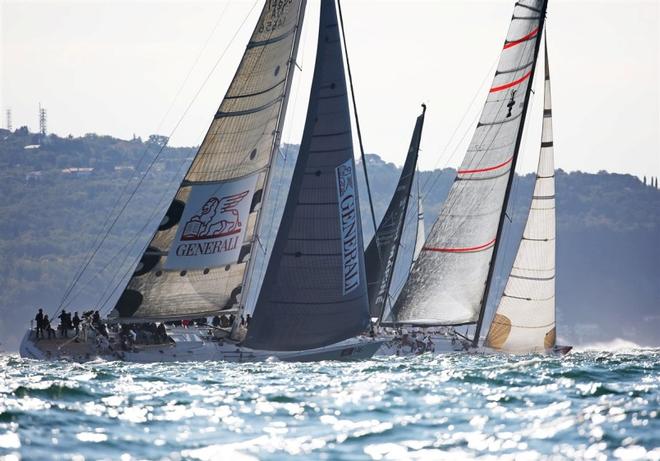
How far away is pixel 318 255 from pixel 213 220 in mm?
3142

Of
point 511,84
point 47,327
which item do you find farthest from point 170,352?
point 511,84

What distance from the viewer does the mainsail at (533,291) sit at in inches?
1528

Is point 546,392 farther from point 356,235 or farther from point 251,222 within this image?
point 251,222

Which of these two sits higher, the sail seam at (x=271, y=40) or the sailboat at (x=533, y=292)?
the sail seam at (x=271, y=40)

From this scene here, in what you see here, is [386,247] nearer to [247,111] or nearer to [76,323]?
[247,111]

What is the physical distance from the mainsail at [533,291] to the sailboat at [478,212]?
0.77 m

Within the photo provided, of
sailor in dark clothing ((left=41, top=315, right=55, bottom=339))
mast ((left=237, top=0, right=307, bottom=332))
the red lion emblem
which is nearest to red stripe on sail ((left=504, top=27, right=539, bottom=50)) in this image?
mast ((left=237, top=0, right=307, bottom=332))

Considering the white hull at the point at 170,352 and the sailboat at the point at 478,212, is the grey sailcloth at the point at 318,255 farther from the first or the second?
the sailboat at the point at 478,212

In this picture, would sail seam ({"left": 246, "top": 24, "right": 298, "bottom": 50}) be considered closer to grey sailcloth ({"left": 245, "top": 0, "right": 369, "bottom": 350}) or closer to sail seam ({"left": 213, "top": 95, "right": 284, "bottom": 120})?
sail seam ({"left": 213, "top": 95, "right": 284, "bottom": 120})

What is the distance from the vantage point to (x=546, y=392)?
73.4ft

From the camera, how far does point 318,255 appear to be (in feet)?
101

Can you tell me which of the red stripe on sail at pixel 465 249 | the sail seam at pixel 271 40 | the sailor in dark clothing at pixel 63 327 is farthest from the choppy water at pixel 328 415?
the red stripe on sail at pixel 465 249

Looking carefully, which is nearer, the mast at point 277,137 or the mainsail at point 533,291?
the mast at point 277,137

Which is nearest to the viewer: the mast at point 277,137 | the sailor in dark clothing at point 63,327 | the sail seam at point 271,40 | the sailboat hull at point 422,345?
the sailor in dark clothing at point 63,327
